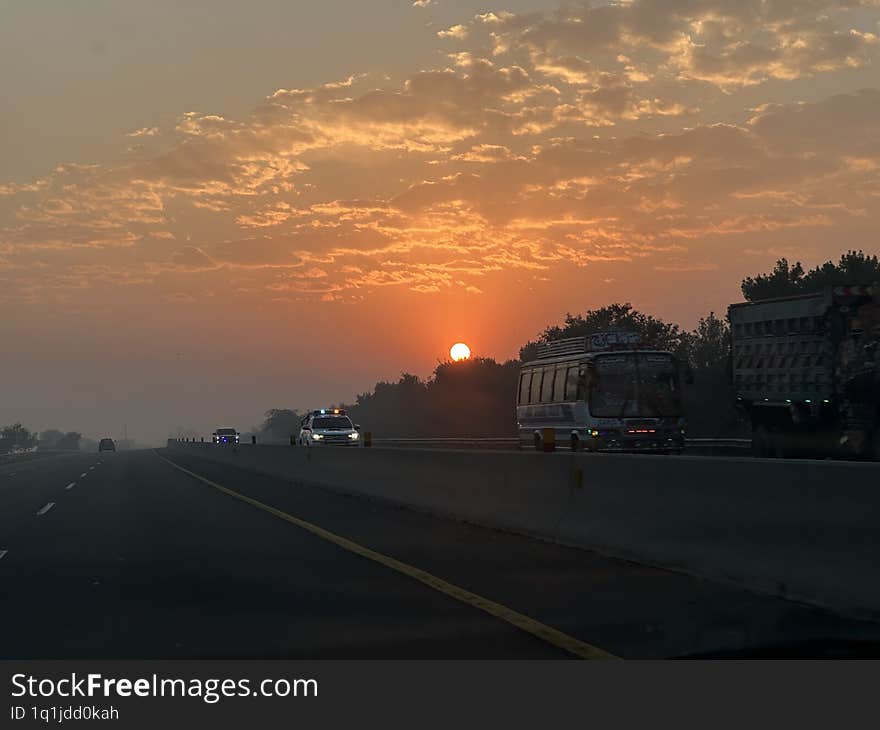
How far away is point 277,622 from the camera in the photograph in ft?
29.8

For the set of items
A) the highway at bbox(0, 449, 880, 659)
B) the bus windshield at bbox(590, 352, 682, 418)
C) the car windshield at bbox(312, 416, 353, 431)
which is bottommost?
the highway at bbox(0, 449, 880, 659)

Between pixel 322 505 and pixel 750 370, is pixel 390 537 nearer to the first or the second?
pixel 322 505

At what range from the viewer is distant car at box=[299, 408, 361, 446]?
2044 inches

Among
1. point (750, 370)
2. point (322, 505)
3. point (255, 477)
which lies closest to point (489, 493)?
point (322, 505)

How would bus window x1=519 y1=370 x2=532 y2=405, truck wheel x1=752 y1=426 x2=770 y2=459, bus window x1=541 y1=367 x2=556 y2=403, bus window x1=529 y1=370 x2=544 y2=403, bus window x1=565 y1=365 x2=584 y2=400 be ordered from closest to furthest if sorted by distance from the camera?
truck wheel x1=752 y1=426 x2=770 y2=459
bus window x1=565 y1=365 x2=584 y2=400
bus window x1=541 y1=367 x2=556 y2=403
bus window x1=529 y1=370 x2=544 y2=403
bus window x1=519 y1=370 x2=532 y2=405

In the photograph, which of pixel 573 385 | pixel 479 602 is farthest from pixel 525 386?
pixel 479 602

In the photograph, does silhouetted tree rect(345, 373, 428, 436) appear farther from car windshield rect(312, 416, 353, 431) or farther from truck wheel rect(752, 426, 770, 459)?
truck wheel rect(752, 426, 770, 459)

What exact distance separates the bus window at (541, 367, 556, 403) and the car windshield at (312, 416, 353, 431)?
54.3ft

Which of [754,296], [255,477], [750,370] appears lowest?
[255,477]

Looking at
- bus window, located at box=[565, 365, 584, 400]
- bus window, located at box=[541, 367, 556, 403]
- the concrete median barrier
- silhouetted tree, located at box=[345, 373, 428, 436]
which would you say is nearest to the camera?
the concrete median barrier

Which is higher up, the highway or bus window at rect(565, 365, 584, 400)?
bus window at rect(565, 365, 584, 400)

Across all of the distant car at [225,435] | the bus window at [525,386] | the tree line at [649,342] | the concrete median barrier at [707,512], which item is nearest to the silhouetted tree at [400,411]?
the tree line at [649,342]

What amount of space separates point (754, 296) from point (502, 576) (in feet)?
275

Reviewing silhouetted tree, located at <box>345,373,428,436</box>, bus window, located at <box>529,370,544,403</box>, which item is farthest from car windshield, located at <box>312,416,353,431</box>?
silhouetted tree, located at <box>345,373,428,436</box>
